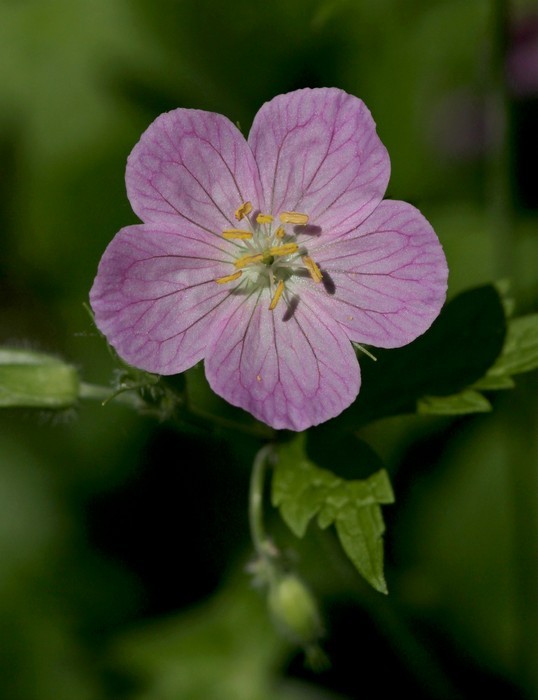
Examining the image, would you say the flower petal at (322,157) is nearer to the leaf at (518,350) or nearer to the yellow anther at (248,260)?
the yellow anther at (248,260)

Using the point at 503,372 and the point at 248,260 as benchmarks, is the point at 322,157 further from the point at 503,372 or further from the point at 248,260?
the point at 503,372

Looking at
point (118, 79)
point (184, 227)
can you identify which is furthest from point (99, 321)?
point (118, 79)

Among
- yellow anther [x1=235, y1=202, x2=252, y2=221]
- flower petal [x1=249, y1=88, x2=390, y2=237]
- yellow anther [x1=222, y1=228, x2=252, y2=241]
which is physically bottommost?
yellow anther [x1=222, y1=228, x2=252, y2=241]

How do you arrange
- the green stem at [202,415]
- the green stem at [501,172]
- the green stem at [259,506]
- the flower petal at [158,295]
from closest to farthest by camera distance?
the flower petal at [158,295] < the green stem at [202,415] < the green stem at [259,506] < the green stem at [501,172]

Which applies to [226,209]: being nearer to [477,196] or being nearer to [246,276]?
[246,276]

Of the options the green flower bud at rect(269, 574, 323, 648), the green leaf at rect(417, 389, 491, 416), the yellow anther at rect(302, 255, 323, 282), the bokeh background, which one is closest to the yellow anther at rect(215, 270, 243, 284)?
the yellow anther at rect(302, 255, 323, 282)

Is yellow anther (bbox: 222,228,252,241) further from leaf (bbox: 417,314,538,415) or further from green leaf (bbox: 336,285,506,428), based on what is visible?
leaf (bbox: 417,314,538,415)

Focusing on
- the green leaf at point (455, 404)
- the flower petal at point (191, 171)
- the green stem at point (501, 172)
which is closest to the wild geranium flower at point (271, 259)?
the flower petal at point (191, 171)
